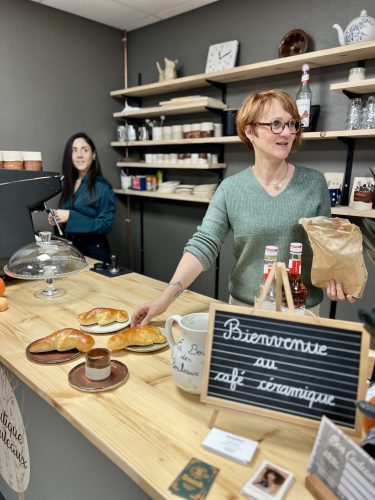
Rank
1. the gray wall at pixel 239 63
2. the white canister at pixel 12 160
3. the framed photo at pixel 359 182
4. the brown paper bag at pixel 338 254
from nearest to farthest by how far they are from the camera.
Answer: the brown paper bag at pixel 338 254, the white canister at pixel 12 160, the framed photo at pixel 359 182, the gray wall at pixel 239 63

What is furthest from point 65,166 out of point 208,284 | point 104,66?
point 208,284

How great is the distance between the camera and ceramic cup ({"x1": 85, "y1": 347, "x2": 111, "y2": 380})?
3.16 feet

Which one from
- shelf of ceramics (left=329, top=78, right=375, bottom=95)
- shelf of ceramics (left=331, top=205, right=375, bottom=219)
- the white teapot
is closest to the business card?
shelf of ceramics (left=331, top=205, right=375, bottom=219)

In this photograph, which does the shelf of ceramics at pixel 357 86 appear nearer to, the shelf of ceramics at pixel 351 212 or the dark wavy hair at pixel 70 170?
the shelf of ceramics at pixel 351 212

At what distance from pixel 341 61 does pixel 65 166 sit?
2140 mm

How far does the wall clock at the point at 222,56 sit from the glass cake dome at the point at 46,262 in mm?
2167

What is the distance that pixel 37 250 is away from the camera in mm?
1544

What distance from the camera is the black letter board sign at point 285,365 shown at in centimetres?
71

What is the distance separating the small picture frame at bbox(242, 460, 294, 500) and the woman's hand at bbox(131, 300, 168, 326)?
62 centimetres

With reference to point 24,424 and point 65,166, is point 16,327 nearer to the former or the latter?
point 24,424

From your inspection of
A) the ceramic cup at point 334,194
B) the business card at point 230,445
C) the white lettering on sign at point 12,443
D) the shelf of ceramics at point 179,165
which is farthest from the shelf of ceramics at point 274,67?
the white lettering on sign at point 12,443

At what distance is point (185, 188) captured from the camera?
3312mm

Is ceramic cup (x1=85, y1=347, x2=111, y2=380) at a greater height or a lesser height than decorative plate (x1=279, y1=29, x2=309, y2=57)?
lesser

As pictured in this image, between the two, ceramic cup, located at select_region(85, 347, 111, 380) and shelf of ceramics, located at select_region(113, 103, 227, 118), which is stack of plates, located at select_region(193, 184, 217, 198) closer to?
shelf of ceramics, located at select_region(113, 103, 227, 118)
